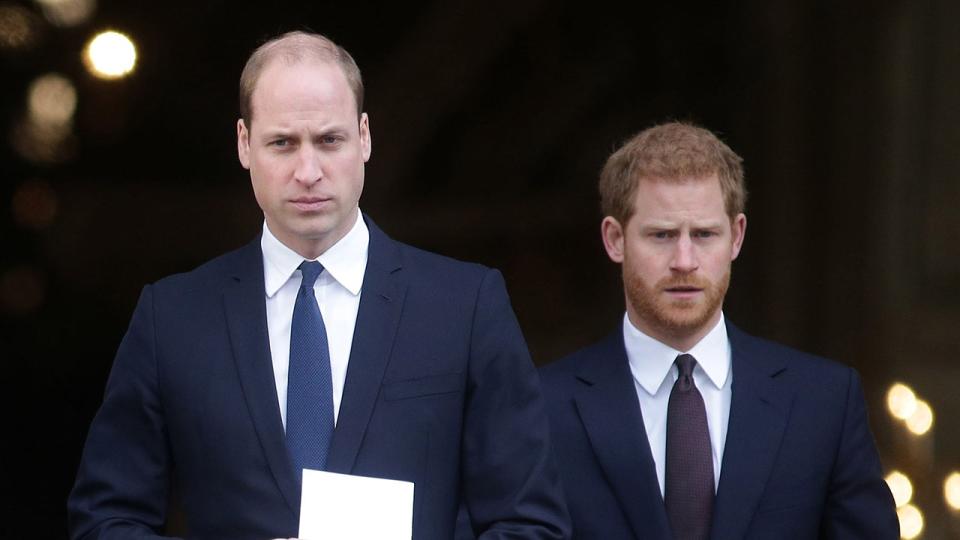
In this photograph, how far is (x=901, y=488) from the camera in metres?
6.25

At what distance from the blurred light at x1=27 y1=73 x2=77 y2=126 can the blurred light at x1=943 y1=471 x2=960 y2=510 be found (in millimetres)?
3013

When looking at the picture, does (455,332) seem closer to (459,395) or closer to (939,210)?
(459,395)

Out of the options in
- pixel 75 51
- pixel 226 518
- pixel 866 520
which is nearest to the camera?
pixel 226 518

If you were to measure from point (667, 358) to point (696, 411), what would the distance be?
0.14 m

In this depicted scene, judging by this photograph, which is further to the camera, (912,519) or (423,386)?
(912,519)

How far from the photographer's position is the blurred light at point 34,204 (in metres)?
6.09

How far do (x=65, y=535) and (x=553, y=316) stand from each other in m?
1.76

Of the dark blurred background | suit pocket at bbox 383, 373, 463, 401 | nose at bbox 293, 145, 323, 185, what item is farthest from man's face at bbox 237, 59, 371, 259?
the dark blurred background

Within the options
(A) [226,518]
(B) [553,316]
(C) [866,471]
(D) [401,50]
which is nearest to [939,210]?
(B) [553,316]

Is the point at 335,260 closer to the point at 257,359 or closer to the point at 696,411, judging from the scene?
the point at 257,359

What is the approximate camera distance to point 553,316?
6555 millimetres

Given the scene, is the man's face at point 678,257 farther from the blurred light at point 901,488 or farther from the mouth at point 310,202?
the blurred light at point 901,488

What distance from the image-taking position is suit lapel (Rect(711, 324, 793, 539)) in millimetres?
4062

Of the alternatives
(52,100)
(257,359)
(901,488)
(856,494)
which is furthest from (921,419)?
(257,359)
